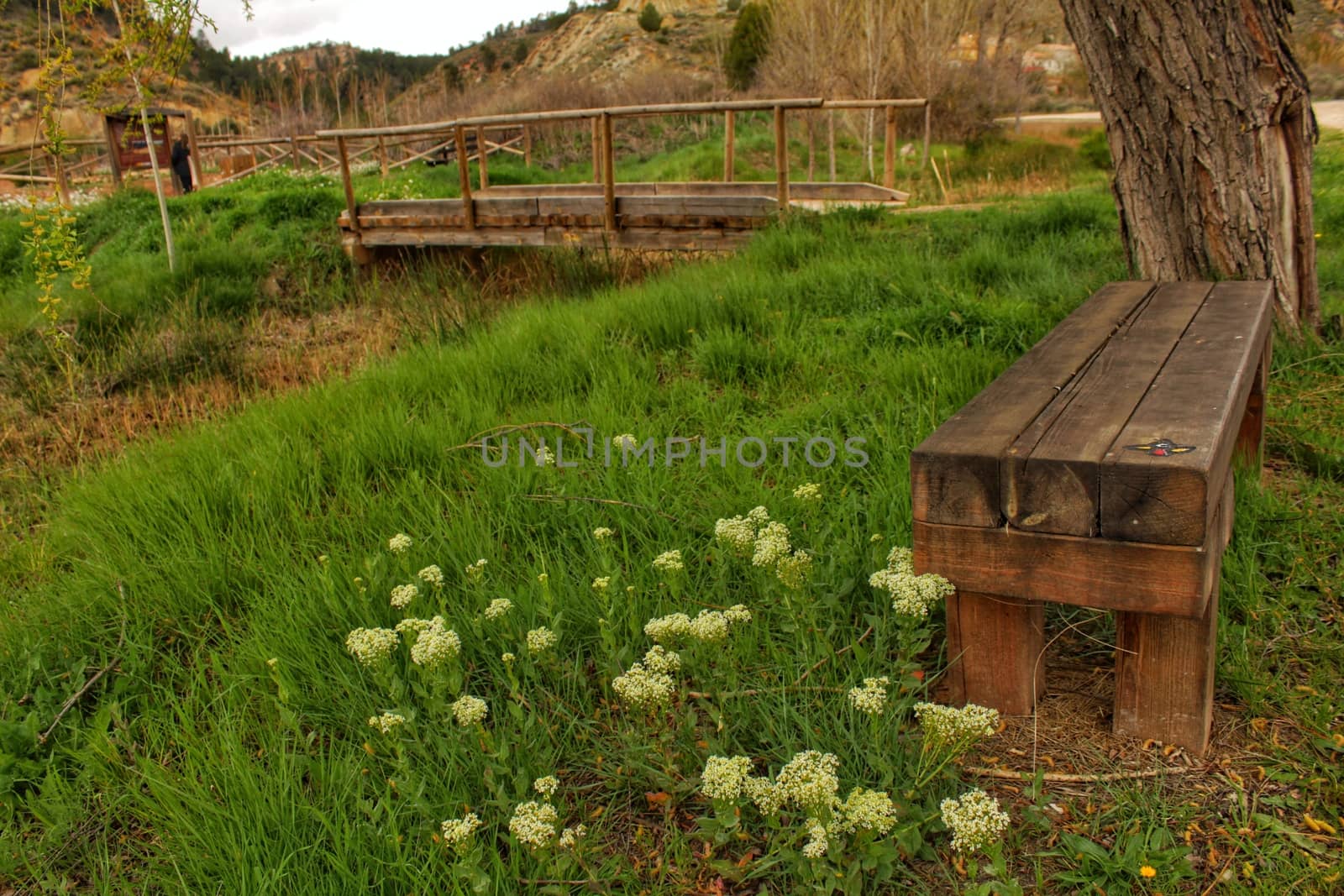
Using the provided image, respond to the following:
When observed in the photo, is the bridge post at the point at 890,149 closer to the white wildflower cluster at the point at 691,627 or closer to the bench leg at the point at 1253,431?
the bench leg at the point at 1253,431

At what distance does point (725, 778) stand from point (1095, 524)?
0.79m

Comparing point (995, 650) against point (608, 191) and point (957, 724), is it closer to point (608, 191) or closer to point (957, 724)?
point (957, 724)

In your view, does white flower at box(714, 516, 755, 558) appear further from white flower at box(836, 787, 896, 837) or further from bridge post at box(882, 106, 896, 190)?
bridge post at box(882, 106, 896, 190)

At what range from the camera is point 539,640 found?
198 cm

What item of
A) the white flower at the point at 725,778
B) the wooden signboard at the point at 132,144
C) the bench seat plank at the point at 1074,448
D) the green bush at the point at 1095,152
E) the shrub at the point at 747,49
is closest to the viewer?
the white flower at the point at 725,778

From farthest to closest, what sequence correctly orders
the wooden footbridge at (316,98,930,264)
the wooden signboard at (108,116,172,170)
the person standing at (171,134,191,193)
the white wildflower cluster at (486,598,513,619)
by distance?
1. the person standing at (171,134,191,193)
2. the wooden signboard at (108,116,172,170)
3. the wooden footbridge at (316,98,930,264)
4. the white wildflower cluster at (486,598,513,619)

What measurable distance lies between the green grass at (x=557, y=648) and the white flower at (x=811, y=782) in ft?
0.52

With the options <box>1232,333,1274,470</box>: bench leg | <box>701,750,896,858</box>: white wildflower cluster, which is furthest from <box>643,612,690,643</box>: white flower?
<box>1232,333,1274,470</box>: bench leg

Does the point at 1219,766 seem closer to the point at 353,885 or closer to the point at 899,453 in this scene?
the point at 899,453

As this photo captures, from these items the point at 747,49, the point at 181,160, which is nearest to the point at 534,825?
the point at 181,160

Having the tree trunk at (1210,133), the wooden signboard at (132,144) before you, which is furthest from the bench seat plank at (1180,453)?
the wooden signboard at (132,144)

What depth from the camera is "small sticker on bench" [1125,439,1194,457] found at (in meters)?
1.61

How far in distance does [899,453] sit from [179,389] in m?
5.35

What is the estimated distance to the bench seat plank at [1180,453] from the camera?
1.55m
